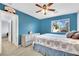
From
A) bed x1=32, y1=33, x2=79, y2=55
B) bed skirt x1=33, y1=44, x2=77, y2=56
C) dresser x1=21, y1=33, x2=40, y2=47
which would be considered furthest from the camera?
dresser x1=21, y1=33, x2=40, y2=47

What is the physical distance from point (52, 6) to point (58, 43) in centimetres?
61

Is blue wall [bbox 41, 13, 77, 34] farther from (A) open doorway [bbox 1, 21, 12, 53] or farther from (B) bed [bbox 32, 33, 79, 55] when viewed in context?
(A) open doorway [bbox 1, 21, 12, 53]

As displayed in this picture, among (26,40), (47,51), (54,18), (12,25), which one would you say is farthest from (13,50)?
(54,18)

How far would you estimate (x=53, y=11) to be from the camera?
1.42 metres

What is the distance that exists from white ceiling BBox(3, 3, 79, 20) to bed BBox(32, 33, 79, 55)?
367 millimetres

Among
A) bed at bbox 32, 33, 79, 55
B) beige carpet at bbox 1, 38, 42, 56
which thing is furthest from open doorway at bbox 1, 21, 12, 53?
bed at bbox 32, 33, 79, 55

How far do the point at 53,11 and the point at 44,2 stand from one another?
0.21 metres

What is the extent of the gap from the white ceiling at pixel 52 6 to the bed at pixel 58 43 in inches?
14.4

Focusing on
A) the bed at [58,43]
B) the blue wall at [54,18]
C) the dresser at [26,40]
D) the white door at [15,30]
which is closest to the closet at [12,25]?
the white door at [15,30]

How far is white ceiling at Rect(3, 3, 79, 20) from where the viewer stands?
1.36 meters

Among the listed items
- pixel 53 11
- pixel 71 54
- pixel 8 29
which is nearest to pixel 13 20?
pixel 8 29

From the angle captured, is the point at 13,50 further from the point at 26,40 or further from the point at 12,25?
the point at 12,25

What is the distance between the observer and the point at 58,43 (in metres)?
1.40

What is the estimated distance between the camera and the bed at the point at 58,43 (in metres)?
1.27
